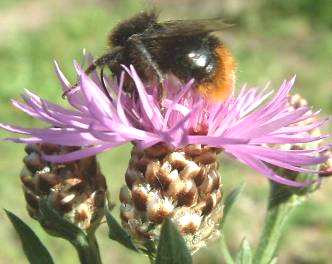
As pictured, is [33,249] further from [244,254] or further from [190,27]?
[190,27]

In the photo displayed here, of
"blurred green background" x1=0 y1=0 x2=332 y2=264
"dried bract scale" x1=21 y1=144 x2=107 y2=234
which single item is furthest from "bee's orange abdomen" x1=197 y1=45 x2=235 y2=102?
"blurred green background" x1=0 y1=0 x2=332 y2=264

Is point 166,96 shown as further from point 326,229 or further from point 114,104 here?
point 326,229

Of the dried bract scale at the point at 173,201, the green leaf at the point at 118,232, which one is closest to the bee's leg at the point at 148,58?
the dried bract scale at the point at 173,201

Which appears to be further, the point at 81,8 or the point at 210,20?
the point at 81,8

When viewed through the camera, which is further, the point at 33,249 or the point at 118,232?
the point at 33,249

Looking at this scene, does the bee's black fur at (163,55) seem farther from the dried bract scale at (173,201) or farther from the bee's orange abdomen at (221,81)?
the dried bract scale at (173,201)

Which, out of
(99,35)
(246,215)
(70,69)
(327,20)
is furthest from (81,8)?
(246,215)

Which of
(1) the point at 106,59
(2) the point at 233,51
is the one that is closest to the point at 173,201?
(1) the point at 106,59

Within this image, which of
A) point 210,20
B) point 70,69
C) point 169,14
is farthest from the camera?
point 169,14
